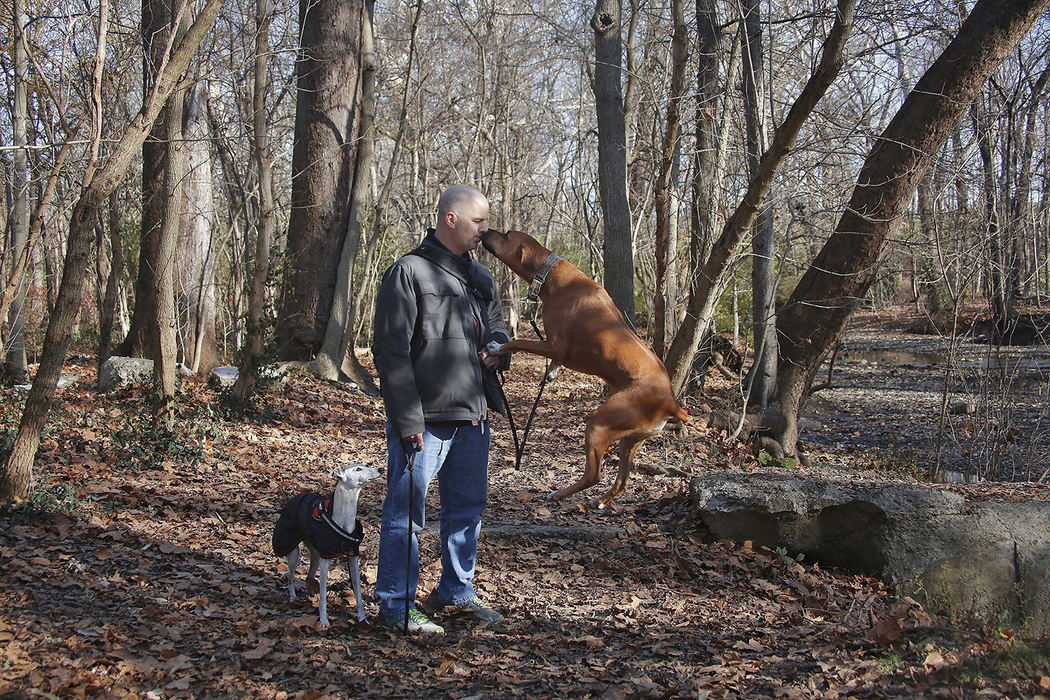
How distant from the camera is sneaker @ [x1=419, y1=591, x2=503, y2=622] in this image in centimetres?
474

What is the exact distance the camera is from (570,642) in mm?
4625

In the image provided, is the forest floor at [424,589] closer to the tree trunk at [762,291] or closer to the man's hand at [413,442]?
the man's hand at [413,442]

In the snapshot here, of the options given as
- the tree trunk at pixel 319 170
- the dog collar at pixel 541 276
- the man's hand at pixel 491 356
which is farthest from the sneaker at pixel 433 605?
the tree trunk at pixel 319 170

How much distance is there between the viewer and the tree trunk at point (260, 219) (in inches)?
373

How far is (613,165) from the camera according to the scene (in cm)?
1099

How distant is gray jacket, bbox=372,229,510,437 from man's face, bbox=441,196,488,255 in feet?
0.33

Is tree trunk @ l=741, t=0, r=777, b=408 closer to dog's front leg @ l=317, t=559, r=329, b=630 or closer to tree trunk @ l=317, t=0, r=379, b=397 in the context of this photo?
tree trunk @ l=317, t=0, r=379, b=397

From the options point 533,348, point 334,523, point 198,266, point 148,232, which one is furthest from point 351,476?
point 198,266

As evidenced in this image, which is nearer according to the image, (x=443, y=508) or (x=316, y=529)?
(x=316, y=529)

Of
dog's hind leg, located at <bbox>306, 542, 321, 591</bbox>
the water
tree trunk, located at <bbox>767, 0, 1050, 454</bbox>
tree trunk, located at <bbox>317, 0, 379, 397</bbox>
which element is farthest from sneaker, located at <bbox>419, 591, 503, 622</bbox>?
the water

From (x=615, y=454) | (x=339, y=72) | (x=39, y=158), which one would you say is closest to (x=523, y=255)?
(x=615, y=454)

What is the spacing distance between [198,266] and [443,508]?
9.61 metres

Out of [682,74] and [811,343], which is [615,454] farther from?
[682,74]

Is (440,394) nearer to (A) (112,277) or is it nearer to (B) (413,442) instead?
(B) (413,442)
